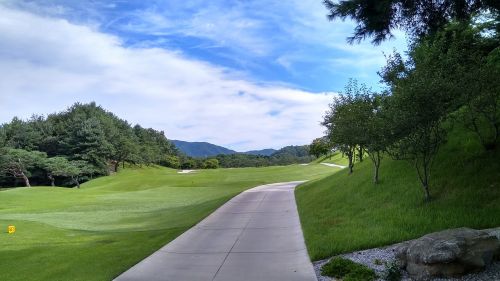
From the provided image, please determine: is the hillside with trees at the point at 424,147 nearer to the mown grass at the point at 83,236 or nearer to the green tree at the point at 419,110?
the green tree at the point at 419,110

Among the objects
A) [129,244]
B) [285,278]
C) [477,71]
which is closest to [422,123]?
[477,71]

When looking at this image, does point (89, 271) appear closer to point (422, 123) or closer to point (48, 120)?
point (422, 123)

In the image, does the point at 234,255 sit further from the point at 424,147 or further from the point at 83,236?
the point at 83,236

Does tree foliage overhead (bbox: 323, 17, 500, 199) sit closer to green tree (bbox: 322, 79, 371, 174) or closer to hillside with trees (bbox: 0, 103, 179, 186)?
green tree (bbox: 322, 79, 371, 174)

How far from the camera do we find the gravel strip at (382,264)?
21.8 feet

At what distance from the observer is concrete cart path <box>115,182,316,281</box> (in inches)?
328

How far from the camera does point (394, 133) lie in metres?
11.9

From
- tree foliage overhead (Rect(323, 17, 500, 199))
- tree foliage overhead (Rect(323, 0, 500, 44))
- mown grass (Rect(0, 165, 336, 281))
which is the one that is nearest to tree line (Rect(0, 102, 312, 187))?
mown grass (Rect(0, 165, 336, 281))

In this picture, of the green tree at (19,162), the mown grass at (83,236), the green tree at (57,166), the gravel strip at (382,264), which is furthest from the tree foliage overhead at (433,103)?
the green tree at (19,162)

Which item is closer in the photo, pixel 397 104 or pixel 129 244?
pixel 397 104

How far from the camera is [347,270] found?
7801 millimetres

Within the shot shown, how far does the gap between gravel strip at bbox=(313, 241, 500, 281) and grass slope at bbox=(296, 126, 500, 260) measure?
1.22 ft

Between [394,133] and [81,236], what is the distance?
1154cm

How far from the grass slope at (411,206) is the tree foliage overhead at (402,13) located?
177 inches
